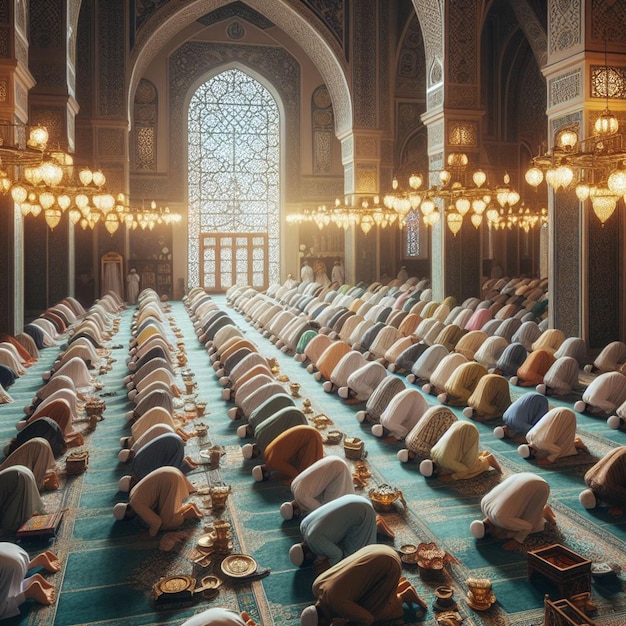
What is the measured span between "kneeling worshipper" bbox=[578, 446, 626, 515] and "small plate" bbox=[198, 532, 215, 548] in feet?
8.52

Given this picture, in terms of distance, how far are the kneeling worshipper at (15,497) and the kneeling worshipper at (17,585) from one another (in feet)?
2.17

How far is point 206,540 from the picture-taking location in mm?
4402

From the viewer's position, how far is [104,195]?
363 inches

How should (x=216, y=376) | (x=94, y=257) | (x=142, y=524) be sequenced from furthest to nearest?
1. (x=94, y=257)
2. (x=216, y=376)
3. (x=142, y=524)

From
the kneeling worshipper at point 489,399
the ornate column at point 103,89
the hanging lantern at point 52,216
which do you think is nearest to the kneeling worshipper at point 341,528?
the kneeling worshipper at point 489,399

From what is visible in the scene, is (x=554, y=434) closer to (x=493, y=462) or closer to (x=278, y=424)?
(x=493, y=462)

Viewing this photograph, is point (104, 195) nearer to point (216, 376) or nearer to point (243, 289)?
point (216, 376)

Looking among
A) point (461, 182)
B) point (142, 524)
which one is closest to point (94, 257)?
point (461, 182)

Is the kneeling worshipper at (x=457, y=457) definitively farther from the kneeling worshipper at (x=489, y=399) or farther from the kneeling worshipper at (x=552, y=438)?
the kneeling worshipper at (x=489, y=399)

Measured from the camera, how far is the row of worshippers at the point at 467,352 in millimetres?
7578

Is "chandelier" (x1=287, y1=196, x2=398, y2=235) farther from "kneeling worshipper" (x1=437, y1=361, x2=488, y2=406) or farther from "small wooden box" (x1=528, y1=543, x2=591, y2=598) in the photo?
"small wooden box" (x1=528, y1=543, x2=591, y2=598)

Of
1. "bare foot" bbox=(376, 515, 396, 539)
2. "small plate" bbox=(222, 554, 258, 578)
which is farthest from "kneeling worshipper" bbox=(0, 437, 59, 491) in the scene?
"bare foot" bbox=(376, 515, 396, 539)

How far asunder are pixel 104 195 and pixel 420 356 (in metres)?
4.69

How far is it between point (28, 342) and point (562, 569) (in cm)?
879
